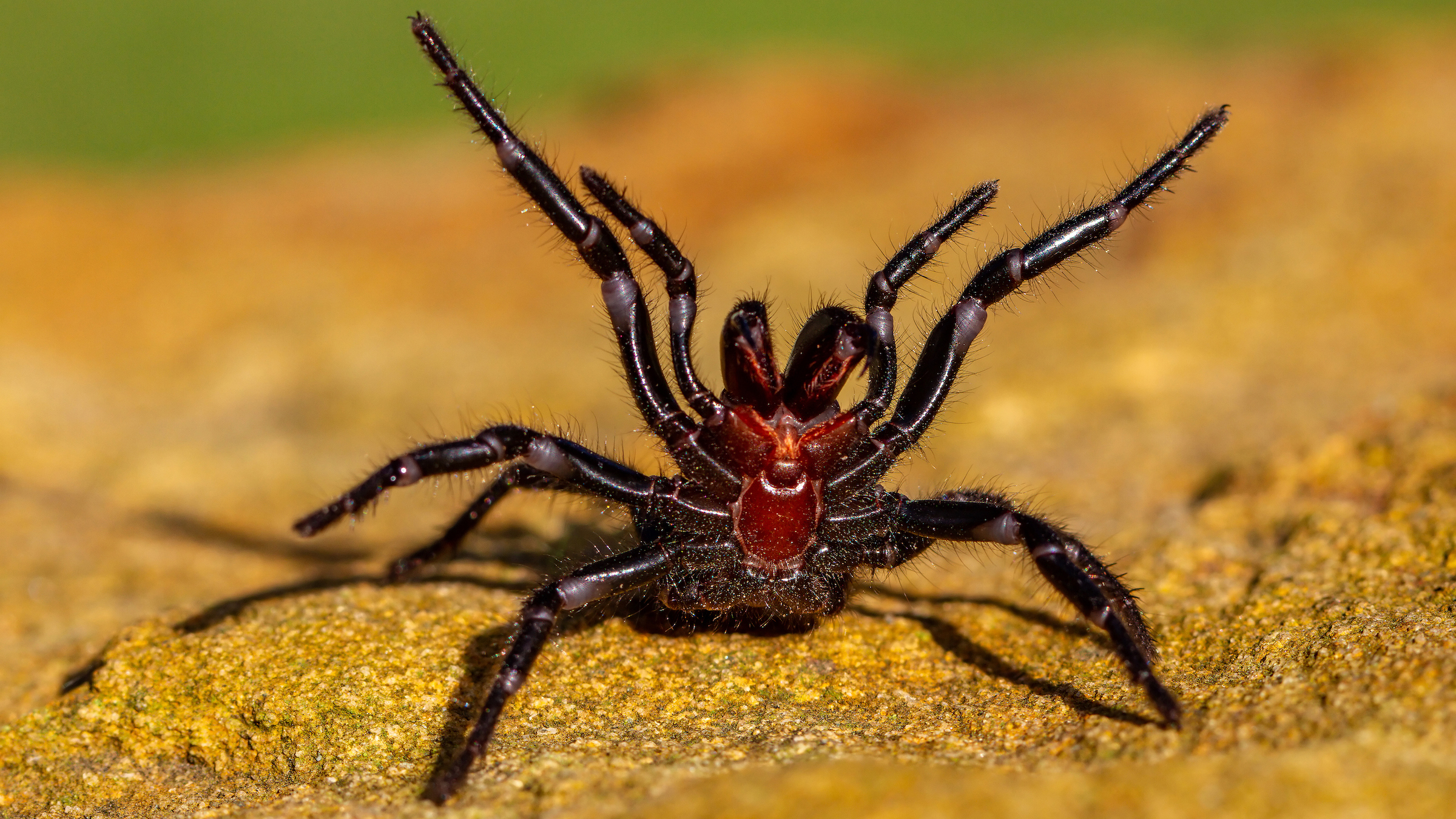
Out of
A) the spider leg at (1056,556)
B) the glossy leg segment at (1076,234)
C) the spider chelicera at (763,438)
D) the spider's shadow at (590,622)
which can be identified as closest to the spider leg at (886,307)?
the spider chelicera at (763,438)

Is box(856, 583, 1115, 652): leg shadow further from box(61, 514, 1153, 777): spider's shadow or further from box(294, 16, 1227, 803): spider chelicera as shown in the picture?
box(294, 16, 1227, 803): spider chelicera

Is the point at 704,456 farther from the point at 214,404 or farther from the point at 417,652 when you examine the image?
the point at 214,404

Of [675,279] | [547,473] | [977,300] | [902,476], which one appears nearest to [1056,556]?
[977,300]

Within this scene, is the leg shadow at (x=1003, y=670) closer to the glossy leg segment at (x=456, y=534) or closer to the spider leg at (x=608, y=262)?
the spider leg at (x=608, y=262)

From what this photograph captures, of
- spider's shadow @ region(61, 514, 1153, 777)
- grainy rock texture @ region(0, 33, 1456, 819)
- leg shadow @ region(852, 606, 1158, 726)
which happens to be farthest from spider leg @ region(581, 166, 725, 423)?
leg shadow @ region(852, 606, 1158, 726)

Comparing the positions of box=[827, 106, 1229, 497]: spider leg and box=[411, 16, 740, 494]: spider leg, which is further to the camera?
box=[827, 106, 1229, 497]: spider leg

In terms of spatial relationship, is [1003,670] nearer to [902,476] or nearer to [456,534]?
[902,476]

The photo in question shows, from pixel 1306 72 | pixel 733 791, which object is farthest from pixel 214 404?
pixel 1306 72
